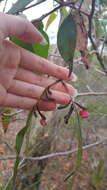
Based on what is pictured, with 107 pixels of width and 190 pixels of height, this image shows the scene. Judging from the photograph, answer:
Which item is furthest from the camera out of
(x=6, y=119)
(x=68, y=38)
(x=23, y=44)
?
(x=6, y=119)

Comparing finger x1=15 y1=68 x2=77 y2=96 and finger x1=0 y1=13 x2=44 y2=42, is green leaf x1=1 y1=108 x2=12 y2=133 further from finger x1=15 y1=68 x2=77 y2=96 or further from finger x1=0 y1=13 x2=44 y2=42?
finger x1=0 y1=13 x2=44 y2=42

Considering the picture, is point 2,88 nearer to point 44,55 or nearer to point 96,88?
point 44,55

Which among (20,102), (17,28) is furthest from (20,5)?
(20,102)

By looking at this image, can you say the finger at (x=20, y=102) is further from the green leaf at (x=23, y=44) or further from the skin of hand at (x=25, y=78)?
the green leaf at (x=23, y=44)

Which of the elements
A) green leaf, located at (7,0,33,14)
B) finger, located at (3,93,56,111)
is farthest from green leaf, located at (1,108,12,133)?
green leaf, located at (7,0,33,14)

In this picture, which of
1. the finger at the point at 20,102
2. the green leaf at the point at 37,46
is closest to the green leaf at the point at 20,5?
the green leaf at the point at 37,46

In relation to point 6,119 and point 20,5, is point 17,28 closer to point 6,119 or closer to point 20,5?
point 20,5
